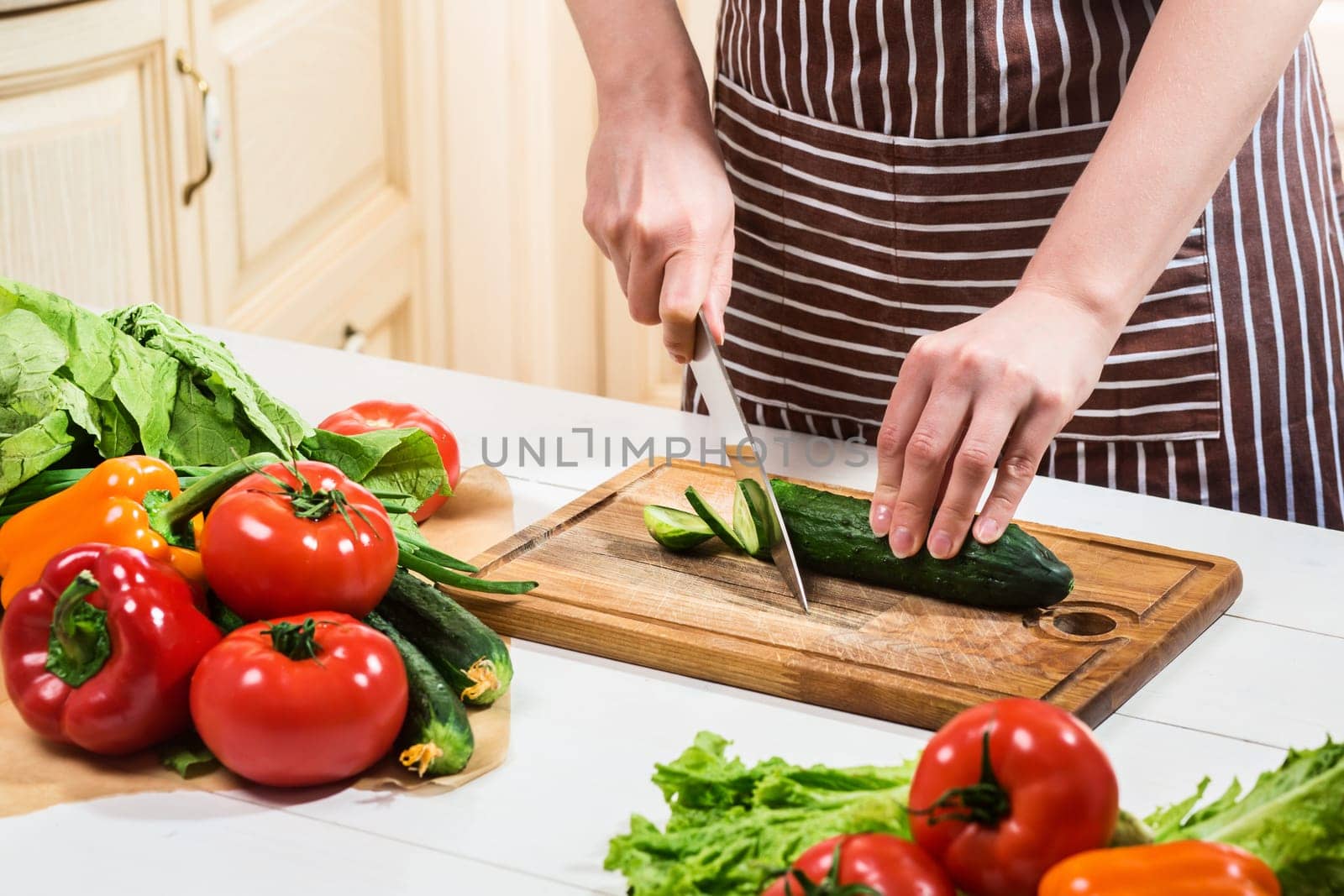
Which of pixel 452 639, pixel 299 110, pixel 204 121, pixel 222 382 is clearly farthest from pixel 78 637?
pixel 299 110

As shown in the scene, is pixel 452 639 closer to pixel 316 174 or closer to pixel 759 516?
pixel 759 516

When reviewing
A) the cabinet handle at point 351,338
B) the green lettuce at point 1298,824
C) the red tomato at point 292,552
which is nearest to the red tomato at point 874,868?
the green lettuce at point 1298,824

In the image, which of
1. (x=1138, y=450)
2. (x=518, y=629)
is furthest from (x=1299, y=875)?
(x=1138, y=450)

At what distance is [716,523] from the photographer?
50.5 inches

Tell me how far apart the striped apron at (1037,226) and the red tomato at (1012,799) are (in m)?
0.81

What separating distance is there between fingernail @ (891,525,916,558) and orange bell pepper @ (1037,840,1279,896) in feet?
1.62

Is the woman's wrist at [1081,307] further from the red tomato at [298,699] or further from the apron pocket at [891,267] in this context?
the red tomato at [298,699]

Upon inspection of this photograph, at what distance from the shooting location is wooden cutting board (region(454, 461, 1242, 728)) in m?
1.08

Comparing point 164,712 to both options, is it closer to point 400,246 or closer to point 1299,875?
point 1299,875

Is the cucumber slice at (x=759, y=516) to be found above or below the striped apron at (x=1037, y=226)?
below

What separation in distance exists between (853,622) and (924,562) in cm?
8

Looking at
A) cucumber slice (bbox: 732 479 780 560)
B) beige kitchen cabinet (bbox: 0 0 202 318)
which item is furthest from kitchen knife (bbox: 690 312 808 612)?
beige kitchen cabinet (bbox: 0 0 202 318)

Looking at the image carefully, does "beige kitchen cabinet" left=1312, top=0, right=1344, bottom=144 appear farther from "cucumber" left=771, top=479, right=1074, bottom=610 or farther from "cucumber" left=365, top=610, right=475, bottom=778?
"cucumber" left=365, top=610, right=475, bottom=778

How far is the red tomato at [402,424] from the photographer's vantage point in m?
1.35
